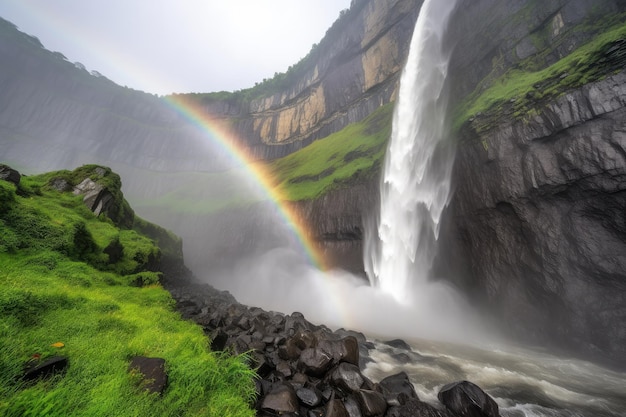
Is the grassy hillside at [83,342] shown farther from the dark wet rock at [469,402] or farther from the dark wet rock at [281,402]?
the dark wet rock at [469,402]

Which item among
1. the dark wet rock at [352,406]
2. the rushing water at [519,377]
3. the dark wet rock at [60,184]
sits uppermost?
the dark wet rock at [60,184]

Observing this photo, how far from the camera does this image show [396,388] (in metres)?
7.04

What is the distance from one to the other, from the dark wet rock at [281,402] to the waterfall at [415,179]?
20298mm

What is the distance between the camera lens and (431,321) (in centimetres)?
1959

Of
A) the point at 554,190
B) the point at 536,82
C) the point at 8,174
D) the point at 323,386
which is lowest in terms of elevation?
the point at 323,386

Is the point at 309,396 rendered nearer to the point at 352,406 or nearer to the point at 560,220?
the point at 352,406

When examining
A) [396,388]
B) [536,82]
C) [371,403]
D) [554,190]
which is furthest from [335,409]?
[536,82]

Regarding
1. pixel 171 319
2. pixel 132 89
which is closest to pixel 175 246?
pixel 171 319

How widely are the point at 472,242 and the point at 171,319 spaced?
20228 mm

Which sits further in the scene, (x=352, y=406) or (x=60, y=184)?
(x=60, y=184)

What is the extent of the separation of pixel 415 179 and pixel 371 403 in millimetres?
22856

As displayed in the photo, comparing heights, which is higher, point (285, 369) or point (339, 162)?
point (339, 162)

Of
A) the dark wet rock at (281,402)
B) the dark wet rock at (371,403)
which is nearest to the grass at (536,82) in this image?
the dark wet rock at (371,403)

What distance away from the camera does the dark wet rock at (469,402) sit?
237 inches
